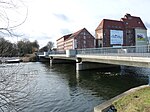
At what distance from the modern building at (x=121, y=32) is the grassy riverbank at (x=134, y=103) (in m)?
88.7

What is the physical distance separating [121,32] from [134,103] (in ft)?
320

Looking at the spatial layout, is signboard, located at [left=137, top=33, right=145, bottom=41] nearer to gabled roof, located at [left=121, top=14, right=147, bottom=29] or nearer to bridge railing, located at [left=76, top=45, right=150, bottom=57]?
gabled roof, located at [left=121, top=14, right=147, bottom=29]

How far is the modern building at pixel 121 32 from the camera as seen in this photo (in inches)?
4040

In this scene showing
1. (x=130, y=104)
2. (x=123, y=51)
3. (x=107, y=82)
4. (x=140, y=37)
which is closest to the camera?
(x=130, y=104)

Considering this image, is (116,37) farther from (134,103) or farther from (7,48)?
(7,48)

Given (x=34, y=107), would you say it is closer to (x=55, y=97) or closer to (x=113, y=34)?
(x=55, y=97)

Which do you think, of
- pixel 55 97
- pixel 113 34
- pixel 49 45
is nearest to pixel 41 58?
pixel 113 34

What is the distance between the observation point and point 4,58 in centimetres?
529

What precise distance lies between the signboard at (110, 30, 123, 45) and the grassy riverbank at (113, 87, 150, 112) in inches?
3572

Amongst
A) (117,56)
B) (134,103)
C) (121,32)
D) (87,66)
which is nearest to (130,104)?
(134,103)

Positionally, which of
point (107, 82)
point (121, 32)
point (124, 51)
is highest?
point (121, 32)

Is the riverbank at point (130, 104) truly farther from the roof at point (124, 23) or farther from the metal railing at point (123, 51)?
the roof at point (124, 23)

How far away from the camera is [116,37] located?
105 meters

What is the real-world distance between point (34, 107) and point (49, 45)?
13476 cm
